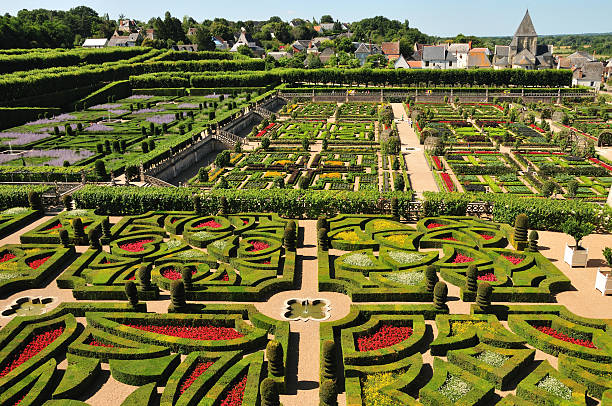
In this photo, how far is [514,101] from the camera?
85.9 m

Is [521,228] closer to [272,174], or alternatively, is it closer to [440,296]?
[440,296]

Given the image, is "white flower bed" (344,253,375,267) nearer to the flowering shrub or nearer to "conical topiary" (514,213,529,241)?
"conical topiary" (514,213,529,241)

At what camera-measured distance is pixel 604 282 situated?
23.7 metres

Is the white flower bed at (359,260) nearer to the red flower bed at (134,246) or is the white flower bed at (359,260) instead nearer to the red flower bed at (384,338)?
the red flower bed at (384,338)

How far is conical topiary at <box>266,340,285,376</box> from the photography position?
17297 mm

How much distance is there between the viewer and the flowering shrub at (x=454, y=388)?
16.8 metres

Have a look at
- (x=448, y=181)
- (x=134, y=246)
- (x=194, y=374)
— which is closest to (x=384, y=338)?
(x=194, y=374)

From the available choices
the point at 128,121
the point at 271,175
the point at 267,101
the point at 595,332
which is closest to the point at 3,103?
the point at 128,121

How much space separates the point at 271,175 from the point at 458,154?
20.3m

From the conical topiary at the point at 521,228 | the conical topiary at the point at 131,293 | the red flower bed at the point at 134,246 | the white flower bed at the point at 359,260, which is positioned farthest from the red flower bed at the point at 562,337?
the red flower bed at the point at 134,246

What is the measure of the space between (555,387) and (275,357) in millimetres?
9892

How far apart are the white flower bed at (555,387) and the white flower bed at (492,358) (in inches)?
59.2

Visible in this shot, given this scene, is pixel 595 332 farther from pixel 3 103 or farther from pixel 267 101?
pixel 3 103

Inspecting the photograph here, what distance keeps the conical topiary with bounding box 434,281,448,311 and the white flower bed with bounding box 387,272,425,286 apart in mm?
2316
